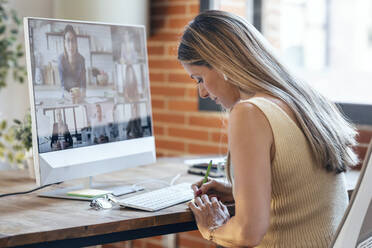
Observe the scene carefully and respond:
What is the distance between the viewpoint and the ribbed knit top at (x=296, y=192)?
57.2 inches

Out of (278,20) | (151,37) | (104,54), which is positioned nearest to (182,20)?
(151,37)

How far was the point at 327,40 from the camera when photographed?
2850 mm

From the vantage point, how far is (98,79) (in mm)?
1869

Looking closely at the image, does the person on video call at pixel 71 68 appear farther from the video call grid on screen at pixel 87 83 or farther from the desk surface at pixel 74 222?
the desk surface at pixel 74 222

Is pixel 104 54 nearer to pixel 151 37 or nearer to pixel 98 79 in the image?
pixel 98 79

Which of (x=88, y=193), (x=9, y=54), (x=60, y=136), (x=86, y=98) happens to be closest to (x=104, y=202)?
(x=88, y=193)

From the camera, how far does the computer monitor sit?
1.69m

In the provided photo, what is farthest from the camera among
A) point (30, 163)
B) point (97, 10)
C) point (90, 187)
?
point (97, 10)

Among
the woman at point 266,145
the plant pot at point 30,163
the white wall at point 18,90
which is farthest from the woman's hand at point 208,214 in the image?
the white wall at point 18,90

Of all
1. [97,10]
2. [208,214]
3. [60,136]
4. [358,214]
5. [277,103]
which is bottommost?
[208,214]

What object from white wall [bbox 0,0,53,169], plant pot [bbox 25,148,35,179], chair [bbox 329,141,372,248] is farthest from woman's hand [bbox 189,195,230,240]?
white wall [bbox 0,0,53,169]

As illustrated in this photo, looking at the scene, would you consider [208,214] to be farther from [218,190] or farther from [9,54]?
[9,54]

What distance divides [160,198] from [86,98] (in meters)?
0.41

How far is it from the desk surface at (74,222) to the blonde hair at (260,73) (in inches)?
16.5
